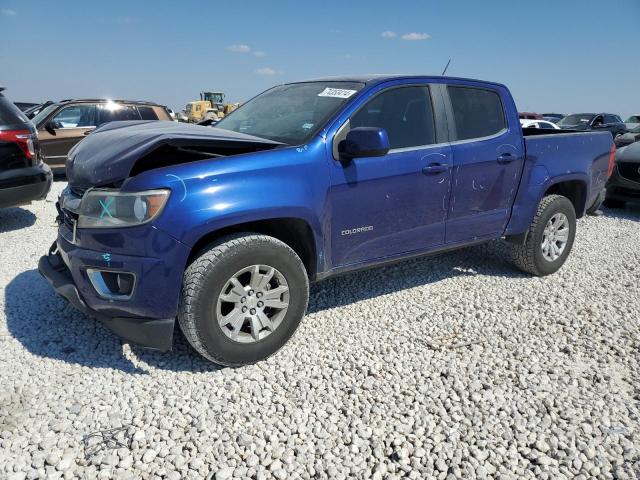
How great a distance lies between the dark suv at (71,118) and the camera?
9.13 metres

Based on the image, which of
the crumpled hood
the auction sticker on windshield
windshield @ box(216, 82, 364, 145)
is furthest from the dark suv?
the auction sticker on windshield

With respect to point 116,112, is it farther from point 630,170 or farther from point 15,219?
point 630,170

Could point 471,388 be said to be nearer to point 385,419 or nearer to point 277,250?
point 385,419

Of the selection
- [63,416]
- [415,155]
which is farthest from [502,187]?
[63,416]

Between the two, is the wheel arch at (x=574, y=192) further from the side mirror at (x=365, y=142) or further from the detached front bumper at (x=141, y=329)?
the detached front bumper at (x=141, y=329)

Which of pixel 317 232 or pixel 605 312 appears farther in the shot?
pixel 605 312

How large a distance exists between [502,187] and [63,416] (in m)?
3.56

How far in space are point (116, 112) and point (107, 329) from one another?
7358 mm

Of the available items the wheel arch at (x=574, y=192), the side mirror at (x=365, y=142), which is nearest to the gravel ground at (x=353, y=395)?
the wheel arch at (x=574, y=192)

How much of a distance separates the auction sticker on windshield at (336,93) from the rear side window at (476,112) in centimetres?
94

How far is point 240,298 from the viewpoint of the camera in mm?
2867

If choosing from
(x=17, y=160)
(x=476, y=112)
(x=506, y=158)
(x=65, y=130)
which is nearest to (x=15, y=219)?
(x=17, y=160)

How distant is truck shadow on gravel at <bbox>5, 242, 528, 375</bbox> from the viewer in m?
3.05

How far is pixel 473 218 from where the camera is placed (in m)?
3.97
